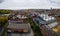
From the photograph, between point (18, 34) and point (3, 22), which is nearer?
point (18, 34)

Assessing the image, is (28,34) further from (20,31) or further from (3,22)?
(3,22)

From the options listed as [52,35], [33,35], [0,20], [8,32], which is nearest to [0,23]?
[0,20]

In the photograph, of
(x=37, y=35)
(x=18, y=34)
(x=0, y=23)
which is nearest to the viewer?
(x=37, y=35)

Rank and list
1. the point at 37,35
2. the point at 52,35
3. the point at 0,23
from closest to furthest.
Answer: the point at 52,35, the point at 37,35, the point at 0,23

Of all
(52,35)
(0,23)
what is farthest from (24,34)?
(0,23)

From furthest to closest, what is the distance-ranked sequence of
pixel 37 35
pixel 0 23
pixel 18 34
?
1. pixel 0 23
2. pixel 18 34
3. pixel 37 35

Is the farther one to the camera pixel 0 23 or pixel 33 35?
pixel 0 23

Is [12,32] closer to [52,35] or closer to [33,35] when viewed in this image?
[33,35]
